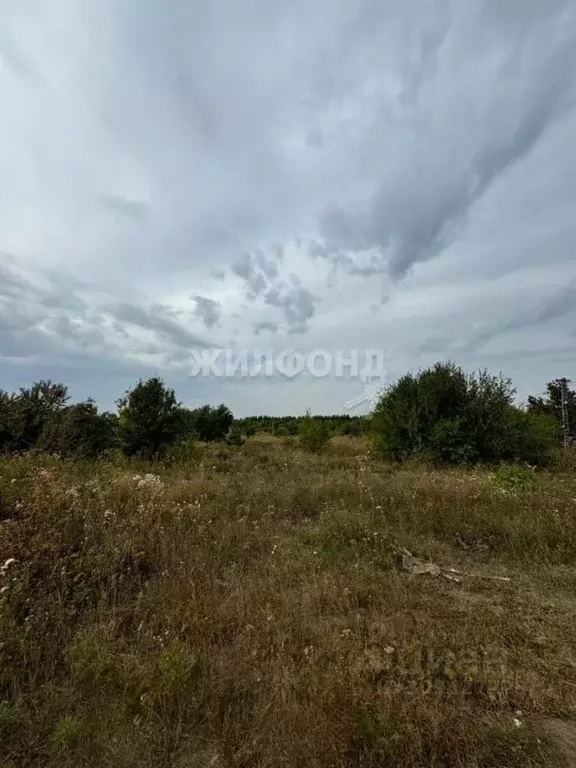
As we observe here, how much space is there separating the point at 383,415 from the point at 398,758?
45.8 ft

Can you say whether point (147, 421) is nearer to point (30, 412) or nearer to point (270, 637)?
point (30, 412)

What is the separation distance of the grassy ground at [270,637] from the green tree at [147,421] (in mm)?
6852

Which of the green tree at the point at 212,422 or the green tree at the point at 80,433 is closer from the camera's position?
the green tree at the point at 80,433

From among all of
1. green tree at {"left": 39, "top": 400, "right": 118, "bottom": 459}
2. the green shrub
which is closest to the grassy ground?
the green shrub

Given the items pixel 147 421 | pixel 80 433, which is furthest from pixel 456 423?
pixel 80 433

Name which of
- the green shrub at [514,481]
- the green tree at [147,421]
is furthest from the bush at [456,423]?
the green tree at [147,421]

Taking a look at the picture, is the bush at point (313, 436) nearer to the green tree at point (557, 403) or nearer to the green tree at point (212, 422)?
the green tree at point (212, 422)

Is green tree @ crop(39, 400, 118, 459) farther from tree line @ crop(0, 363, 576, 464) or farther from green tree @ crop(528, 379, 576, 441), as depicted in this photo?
green tree @ crop(528, 379, 576, 441)

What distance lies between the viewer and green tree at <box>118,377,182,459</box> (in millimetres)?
12742

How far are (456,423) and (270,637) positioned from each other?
12296mm

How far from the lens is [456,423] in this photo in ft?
45.8

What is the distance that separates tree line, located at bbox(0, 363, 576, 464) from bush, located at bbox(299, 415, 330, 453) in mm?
54

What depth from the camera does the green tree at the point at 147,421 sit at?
12742 millimetres

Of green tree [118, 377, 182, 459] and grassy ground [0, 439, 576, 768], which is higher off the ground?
green tree [118, 377, 182, 459]
